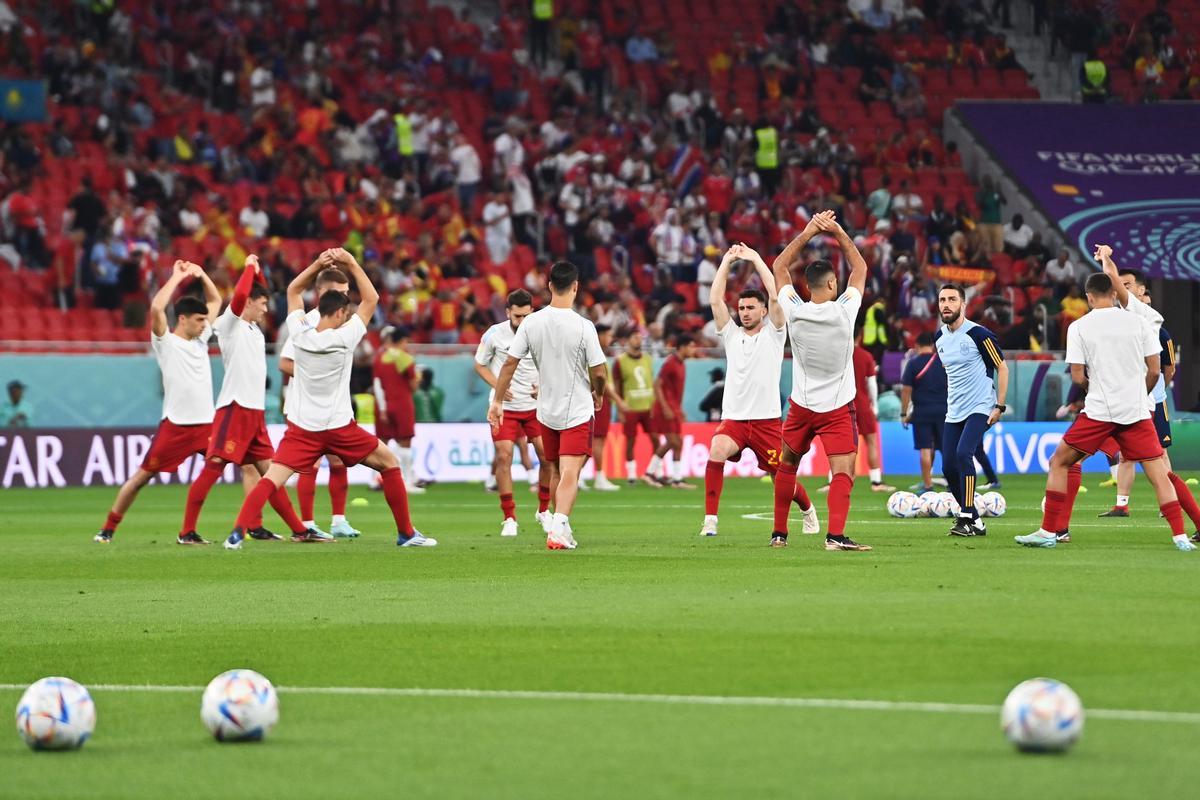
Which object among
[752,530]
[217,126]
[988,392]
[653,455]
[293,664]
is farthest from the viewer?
[217,126]

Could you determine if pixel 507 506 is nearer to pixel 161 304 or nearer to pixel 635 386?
pixel 161 304

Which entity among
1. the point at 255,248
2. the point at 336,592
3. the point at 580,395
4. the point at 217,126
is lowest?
the point at 336,592

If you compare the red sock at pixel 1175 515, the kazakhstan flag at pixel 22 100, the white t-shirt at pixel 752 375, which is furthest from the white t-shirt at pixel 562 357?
the kazakhstan flag at pixel 22 100

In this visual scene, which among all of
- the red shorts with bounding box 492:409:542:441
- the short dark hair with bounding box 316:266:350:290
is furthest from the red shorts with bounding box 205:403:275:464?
the red shorts with bounding box 492:409:542:441

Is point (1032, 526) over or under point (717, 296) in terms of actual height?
under

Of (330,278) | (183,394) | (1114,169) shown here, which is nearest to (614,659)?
(330,278)

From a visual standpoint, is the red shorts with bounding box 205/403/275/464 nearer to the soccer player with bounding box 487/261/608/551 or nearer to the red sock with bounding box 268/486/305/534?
the red sock with bounding box 268/486/305/534

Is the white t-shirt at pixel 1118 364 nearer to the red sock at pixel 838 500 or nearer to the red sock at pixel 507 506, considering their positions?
the red sock at pixel 838 500

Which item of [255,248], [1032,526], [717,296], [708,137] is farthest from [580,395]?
[708,137]

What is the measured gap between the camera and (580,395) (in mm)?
16203

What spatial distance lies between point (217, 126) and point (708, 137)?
10911 mm

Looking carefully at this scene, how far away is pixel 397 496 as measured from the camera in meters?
16.8

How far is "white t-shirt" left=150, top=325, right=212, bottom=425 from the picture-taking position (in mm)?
18062

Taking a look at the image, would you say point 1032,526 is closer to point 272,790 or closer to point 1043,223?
point 272,790
